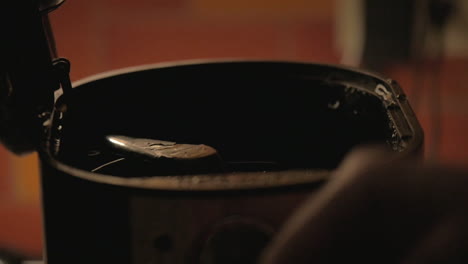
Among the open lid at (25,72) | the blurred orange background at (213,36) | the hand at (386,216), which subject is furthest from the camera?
the blurred orange background at (213,36)

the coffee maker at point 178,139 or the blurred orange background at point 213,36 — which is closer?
the coffee maker at point 178,139

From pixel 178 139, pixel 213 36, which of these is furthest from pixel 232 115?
pixel 213 36

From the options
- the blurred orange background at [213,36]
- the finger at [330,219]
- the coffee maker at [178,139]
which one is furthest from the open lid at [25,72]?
the blurred orange background at [213,36]

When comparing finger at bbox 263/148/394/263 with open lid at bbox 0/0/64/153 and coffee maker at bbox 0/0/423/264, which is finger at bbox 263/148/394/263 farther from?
open lid at bbox 0/0/64/153

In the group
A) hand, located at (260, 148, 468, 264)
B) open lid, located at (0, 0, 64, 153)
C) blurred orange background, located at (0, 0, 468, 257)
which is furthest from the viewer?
blurred orange background, located at (0, 0, 468, 257)

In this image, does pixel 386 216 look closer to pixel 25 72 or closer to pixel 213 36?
pixel 25 72

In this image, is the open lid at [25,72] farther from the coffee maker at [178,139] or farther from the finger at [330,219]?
the finger at [330,219]

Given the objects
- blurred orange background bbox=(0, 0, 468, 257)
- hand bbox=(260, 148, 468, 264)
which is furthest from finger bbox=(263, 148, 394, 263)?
blurred orange background bbox=(0, 0, 468, 257)
